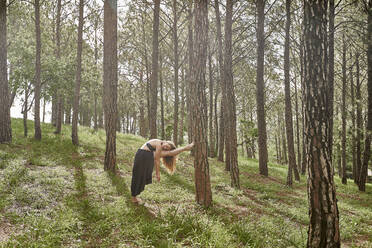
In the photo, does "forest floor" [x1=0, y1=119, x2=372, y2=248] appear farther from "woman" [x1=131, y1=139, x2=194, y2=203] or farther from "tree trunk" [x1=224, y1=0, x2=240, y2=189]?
"tree trunk" [x1=224, y1=0, x2=240, y2=189]

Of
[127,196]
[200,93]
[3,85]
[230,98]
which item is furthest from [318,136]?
[3,85]

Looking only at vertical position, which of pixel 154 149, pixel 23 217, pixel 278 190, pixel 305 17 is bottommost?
pixel 278 190

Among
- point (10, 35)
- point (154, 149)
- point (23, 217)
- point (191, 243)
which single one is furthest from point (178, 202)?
point (10, 35)

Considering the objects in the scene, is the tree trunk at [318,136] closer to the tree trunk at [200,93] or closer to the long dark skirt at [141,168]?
the tree trunk at [200,93]

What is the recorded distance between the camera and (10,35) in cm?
1903

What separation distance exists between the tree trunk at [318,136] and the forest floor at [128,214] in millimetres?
944

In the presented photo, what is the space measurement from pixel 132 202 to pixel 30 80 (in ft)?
39.4

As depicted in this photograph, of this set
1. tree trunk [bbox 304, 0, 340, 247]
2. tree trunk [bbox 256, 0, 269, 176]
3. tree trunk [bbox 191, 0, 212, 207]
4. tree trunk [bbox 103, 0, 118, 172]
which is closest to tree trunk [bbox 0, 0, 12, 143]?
tree trunk [bbox 103, 0, 118, 172]

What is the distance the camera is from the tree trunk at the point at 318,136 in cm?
378

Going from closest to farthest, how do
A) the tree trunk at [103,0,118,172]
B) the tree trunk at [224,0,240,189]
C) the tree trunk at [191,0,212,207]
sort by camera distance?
the tree trunk at [191,0,212,207], the tree trunk at [224,0,240,189], the tree trunk at [103,0,118,172]

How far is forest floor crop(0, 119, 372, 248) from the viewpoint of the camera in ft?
13.5

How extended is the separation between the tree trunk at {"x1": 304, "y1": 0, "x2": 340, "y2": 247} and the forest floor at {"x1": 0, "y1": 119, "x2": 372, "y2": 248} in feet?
3.10

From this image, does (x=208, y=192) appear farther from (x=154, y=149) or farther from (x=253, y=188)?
(x=253, y=188)

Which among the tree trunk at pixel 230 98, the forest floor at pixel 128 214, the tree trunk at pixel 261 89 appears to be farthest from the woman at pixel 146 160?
the tree trunk at pixel 261 89
